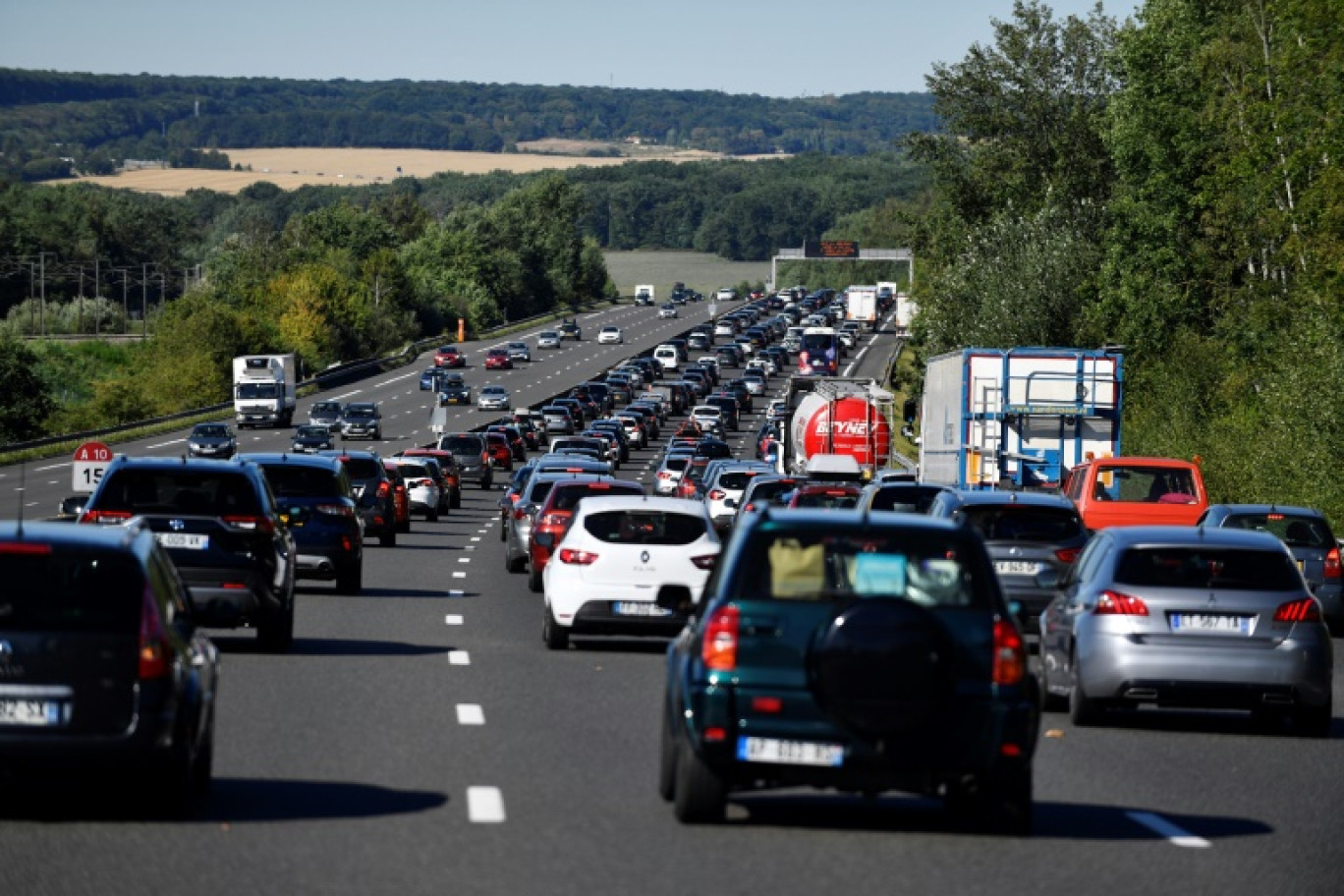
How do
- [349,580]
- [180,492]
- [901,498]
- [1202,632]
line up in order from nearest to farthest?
[1202,632]
[180,492]
[349,580]
[901,498]

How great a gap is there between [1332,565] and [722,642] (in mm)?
18679

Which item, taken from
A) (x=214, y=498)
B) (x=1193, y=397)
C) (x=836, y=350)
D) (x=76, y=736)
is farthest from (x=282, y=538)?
(x=836, y=350)

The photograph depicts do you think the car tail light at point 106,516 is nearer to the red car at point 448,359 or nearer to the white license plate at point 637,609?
the white license plate at point 637,609

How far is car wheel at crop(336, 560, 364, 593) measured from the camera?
28.1 m

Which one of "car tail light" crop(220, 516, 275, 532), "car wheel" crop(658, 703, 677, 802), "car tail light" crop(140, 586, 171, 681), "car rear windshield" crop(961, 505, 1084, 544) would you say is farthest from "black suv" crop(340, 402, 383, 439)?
→ "car tail light" crop(140, 586, 171, 681)

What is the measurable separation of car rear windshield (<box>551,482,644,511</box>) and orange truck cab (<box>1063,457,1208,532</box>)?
215 inches

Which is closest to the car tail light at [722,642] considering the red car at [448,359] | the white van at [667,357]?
the red car at [448,359]

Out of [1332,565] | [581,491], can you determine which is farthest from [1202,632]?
[581,491]

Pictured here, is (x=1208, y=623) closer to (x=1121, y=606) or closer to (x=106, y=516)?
(x=1121, y=606)

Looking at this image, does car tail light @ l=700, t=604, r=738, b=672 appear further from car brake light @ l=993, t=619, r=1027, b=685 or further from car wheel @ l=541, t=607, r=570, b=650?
car wheel @ l=541, t=607, r=570, b=650

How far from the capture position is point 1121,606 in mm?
16656

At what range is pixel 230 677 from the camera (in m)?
18.2

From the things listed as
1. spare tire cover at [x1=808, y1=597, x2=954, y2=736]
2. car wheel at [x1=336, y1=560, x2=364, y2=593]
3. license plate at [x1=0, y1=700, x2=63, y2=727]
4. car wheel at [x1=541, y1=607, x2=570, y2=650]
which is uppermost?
spare tire cover at [x1=808, y1=597, x2=954, y2=736]

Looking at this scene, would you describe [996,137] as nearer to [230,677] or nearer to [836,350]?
[836,350]
